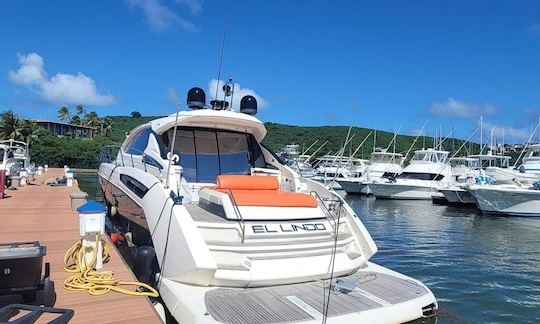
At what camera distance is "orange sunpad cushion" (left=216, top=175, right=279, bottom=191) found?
6.33 metres

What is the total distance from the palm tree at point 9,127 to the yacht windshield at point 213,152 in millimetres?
52156

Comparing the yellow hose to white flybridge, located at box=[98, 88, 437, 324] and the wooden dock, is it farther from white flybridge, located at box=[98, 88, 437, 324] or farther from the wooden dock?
white flybridge, located at box=[98, 88, 437, 324]

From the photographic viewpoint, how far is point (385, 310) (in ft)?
15.6

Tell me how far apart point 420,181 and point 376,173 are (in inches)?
286

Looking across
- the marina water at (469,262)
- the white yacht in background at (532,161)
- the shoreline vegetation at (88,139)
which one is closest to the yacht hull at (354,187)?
the shoreline vegetation at (88,139)

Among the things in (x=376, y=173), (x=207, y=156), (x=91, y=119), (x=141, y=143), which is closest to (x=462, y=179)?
(x=376, y=173)

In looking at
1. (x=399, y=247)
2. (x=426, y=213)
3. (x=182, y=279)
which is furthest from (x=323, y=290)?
(x=426, y=213)

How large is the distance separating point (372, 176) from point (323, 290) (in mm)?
36013

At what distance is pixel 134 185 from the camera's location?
7508 millimetres

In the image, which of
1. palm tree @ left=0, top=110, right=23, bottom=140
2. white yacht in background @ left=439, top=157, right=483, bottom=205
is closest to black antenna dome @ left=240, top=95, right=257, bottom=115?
white yacht in background @ left=439, top=157, right=483, bottom=205

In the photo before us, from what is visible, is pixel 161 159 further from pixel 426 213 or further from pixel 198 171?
pixel 426 213

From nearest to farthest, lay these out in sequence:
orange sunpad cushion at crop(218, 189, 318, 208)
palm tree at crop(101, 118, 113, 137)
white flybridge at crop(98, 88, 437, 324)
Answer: white flybridge at crop(98, 88, 437, 324) < orange sunpad cushion at crop(218, 189, 318, 208) < palm tree at crop(101, 118, 113, 137)

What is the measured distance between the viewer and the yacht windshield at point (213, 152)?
8.23 m

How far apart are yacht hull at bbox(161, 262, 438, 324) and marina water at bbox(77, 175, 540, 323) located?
101cm
